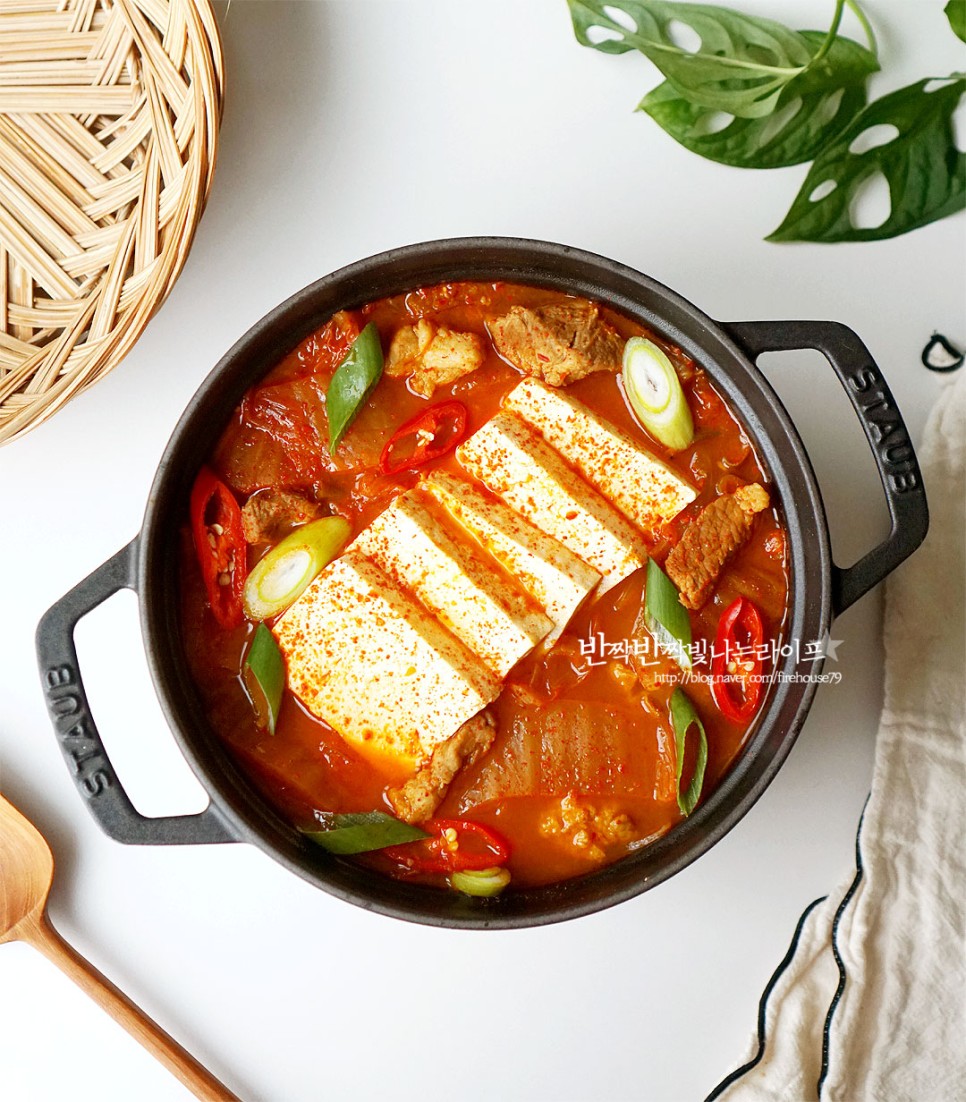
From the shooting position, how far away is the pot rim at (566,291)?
2.29 m

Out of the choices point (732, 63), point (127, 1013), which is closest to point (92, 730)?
point (127, 1013)

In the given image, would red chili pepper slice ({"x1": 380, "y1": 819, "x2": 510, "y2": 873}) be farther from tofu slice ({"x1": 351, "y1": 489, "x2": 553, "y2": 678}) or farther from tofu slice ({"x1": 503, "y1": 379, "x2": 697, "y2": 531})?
tofu slice ({"x1": 503, "y1": 379, "x2": 697, "y2": 531})

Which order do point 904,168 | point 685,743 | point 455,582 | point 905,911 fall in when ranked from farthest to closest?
point 904,168
point 905,911
point 455,582
point 685,743

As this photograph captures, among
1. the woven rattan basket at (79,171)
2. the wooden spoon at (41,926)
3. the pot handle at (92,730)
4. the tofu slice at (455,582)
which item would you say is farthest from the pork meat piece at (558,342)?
the wooden spoon at (41,926)

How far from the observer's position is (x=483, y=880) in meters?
2.43

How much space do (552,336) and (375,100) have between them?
1.00m

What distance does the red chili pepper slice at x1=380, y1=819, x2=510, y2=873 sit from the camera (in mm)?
2479

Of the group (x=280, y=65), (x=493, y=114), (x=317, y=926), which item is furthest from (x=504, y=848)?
(x=280, y=65)

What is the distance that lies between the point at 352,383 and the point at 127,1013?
1.89 meters

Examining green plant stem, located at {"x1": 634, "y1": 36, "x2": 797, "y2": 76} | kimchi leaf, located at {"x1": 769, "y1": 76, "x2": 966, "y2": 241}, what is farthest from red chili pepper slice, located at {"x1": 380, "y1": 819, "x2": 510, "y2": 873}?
green plant stem, located at {"x1": 634, "y1": 36, "x2": 797, "y2": 76}

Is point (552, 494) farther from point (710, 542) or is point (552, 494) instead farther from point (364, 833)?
point (364, 833)

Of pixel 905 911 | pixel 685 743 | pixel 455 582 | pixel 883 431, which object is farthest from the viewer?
pixel 905 911

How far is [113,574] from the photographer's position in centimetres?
230

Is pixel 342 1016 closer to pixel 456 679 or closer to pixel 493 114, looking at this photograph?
pixel 456 679
